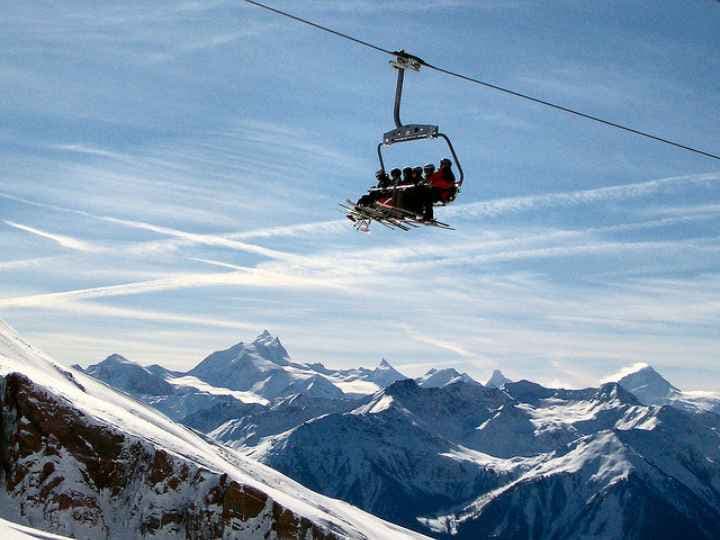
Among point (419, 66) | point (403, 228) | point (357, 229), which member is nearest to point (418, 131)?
point (419, 66)

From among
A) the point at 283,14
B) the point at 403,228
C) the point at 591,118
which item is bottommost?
the point at 403,228

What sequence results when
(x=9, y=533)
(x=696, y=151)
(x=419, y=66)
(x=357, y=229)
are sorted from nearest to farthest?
(x=696, y=151), (x=419, y=66), (x=9, y=533), (x=357, y=229)

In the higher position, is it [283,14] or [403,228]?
[283,14]

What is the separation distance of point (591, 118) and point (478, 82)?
4323 millimetres

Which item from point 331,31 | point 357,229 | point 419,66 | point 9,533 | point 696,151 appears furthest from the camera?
point 357,229

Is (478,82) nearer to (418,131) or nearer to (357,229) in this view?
(418,131)

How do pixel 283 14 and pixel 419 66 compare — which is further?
pixel 419 66

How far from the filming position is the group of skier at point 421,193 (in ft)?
150

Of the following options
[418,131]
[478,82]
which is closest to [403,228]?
[418,131]

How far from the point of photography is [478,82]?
32.3 m

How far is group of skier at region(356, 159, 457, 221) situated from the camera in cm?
4579

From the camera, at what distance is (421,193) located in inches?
1815

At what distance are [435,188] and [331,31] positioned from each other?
1605 cm

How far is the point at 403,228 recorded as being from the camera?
153 ft
